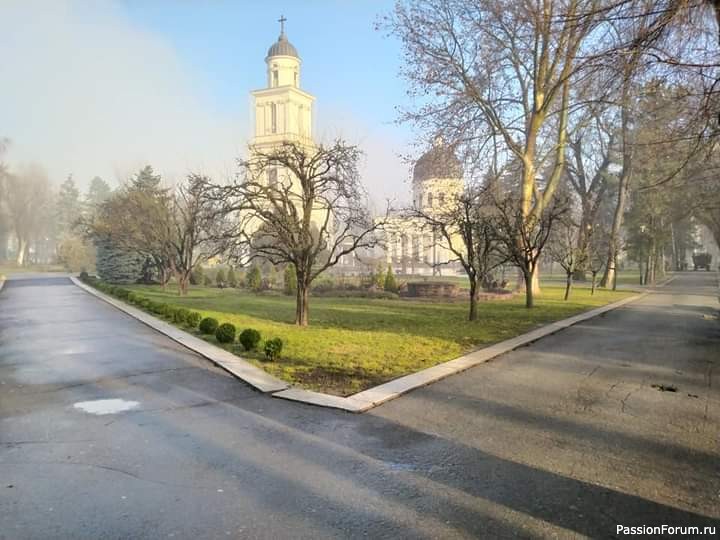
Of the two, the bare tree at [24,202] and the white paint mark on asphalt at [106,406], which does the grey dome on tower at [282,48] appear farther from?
the white paint mark on asphalt at [106,406]

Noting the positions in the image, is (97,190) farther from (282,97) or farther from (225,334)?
(225,334)

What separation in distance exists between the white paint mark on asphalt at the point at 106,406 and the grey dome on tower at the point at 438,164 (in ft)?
69.1

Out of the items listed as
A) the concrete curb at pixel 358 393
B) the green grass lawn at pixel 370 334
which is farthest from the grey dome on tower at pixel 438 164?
the concrete curb at pixel 358 393

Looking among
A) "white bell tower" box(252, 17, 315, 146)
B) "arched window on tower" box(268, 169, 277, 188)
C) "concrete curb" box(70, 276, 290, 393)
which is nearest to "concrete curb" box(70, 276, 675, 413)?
"concrete curb" box(70, 276, 290, 393)

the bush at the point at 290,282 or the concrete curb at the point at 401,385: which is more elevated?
the bush at the point at 290,282

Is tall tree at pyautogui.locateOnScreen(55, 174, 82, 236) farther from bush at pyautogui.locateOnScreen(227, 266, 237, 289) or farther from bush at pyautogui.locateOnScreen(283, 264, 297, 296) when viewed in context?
bush at pyautogui.locateOnScreen(283, 264, 297, 296)

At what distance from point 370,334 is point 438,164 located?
615 inches

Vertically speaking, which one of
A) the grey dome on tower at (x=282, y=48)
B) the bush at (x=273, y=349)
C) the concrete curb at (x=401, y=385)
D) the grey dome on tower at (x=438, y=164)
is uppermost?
the grey dome on tower at (x=282, y=48)

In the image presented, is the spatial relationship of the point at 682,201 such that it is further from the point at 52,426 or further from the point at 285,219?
the point at 52,426

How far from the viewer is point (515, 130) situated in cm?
2667

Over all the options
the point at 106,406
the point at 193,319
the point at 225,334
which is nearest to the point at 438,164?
the point at 193,319

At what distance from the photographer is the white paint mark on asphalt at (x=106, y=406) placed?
19.7ft

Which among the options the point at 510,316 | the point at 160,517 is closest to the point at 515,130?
the point at 510,316

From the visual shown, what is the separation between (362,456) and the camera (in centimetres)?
461
